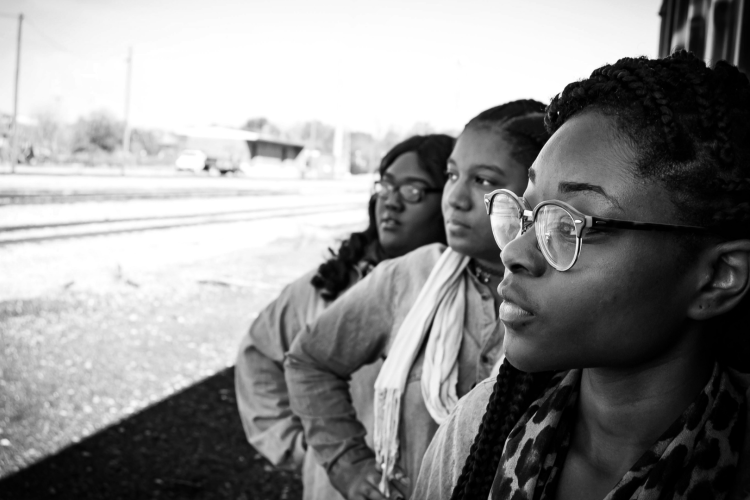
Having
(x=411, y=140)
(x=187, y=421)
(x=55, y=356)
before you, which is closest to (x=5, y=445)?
(x=187, y=421)

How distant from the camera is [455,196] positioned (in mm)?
2150

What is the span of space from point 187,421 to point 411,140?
3657 mm

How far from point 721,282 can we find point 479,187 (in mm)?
1064

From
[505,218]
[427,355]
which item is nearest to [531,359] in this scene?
[505,218]

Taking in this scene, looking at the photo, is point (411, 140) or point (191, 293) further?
point (191, 293)

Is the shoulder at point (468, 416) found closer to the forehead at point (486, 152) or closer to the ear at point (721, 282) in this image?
the ear at point (721, 282)

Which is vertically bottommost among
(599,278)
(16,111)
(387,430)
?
(387,430)

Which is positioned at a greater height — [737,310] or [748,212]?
[748,212]

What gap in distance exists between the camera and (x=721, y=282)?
3.77 ft

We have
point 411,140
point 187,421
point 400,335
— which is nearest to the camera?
point 400,335

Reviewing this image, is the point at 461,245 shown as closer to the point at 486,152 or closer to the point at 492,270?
the point at 492,270

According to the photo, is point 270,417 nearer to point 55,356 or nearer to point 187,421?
point 187,421

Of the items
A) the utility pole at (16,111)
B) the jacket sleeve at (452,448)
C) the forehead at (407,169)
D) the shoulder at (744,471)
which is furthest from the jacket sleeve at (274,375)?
the utility pole at (16,111)

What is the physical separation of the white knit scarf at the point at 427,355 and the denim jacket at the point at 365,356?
4cm
